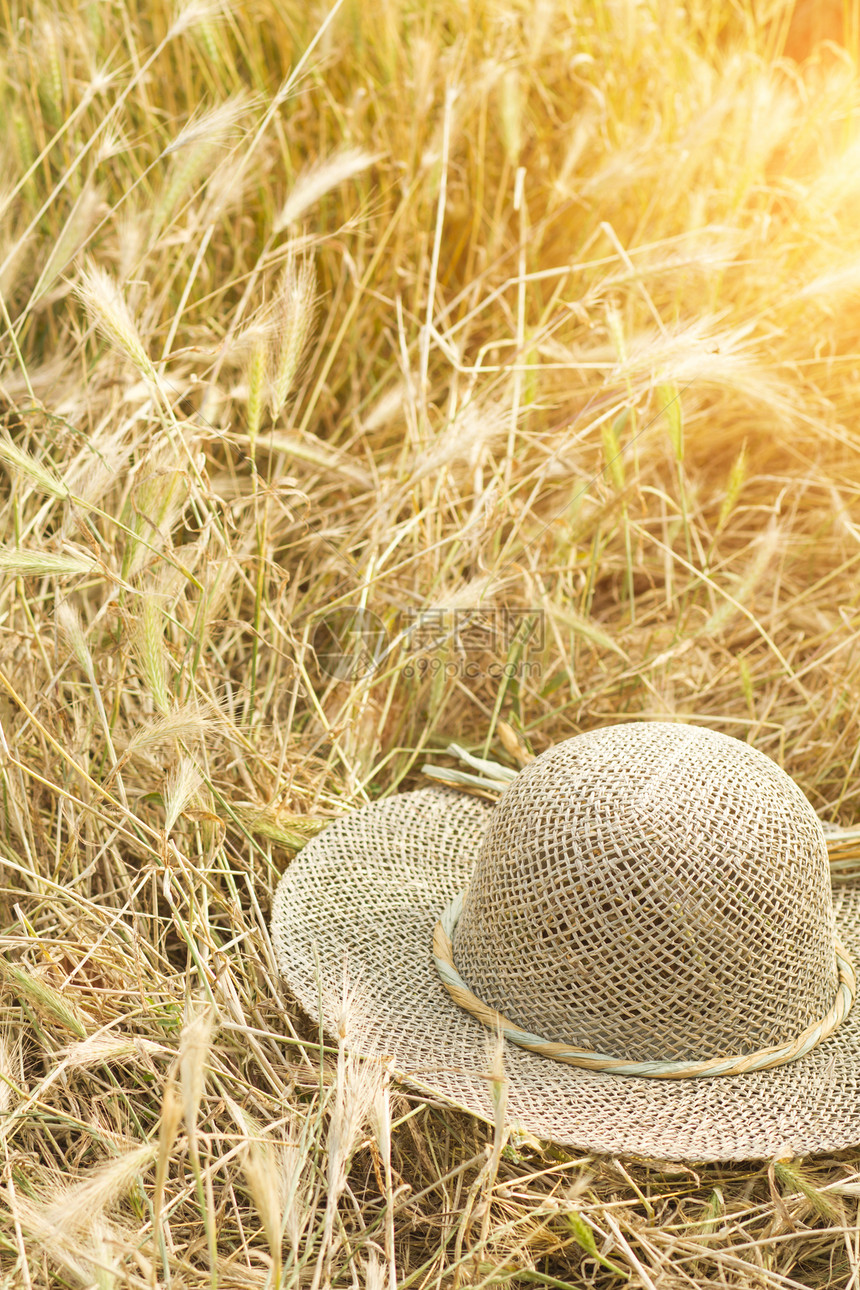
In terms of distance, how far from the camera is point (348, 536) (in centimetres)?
159

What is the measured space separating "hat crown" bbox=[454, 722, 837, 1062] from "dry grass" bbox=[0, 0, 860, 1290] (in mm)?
132

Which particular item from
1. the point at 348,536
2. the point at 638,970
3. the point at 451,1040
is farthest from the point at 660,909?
the point at 348,536

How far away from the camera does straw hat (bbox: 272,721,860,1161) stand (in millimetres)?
908

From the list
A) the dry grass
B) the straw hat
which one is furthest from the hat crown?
the dry grass

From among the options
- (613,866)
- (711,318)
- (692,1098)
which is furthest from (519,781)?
(711,318)

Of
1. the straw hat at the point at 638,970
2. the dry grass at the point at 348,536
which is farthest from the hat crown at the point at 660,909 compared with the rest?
the dry grass at the point at 348,536

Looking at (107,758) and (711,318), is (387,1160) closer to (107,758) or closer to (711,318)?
(107,758)

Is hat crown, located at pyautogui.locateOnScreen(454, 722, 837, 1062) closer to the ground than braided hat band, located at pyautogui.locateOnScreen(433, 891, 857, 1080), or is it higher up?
higher up

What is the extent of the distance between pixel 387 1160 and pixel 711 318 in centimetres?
100

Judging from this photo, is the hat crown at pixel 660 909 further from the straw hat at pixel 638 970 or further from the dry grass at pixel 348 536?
the dry grass at pixel 348 536

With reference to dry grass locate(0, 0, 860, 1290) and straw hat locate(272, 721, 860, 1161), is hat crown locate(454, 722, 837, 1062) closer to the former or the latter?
straw hat locate(272, 721, 860, 1161)

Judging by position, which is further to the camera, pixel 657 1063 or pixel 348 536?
pixel 348 536

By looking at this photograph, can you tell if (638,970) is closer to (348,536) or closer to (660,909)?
(660,909)

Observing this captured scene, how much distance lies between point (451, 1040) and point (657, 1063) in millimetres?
182
